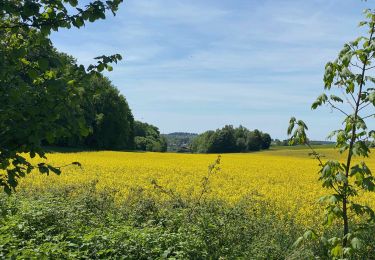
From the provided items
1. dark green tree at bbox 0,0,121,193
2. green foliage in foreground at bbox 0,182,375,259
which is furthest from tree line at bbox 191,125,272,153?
dark green tree at bbox 0,0,121,193

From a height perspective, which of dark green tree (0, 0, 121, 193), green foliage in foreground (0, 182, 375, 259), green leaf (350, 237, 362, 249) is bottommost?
green foliage in foreground (0, 182, 375, 259)

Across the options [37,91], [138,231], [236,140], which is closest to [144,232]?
[138,231]

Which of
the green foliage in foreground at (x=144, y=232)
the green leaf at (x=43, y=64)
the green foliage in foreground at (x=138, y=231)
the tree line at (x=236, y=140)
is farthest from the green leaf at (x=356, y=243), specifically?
the tree line at (x=236, y=140)

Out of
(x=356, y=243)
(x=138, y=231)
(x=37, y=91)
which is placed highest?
(x=37, y=91)

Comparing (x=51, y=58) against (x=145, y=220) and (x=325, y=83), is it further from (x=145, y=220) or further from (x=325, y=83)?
(x=145, y=220)

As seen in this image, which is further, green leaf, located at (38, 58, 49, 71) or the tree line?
the tree line

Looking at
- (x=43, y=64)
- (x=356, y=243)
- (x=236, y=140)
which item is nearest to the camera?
(x=356, y=243)

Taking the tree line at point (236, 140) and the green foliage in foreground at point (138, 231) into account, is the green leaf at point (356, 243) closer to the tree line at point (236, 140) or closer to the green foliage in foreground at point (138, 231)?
the green foliage in foreground at point (138, 231)

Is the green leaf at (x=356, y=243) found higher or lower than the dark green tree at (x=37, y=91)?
lower

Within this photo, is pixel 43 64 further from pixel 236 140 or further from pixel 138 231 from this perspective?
pixel 236 140

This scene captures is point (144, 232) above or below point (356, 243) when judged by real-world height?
below

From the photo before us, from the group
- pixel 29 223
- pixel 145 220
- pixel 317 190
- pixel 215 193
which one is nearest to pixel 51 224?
pixel 29 223

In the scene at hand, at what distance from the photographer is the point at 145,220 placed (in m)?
8.89

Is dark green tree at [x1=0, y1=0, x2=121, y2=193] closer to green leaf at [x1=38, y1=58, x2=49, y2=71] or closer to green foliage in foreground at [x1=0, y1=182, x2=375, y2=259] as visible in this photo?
green leaf at [x1=38, y1=58, x2=49, y2=71]
